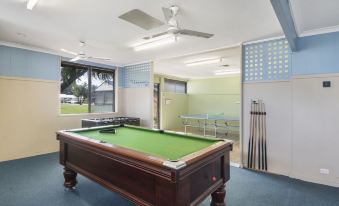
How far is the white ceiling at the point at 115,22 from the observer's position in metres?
2.44

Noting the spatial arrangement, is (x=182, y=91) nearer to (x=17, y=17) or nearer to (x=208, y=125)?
(x=208, y=125)

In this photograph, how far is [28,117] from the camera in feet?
14.4

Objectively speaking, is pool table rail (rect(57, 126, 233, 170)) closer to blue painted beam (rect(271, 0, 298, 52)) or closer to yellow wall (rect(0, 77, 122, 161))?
blue painted beam (rect(271, 0, 298, 52))

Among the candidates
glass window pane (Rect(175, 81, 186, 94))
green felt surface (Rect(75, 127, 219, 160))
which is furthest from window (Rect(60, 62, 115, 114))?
glass window pane (Rect(175, 81, 186, 94))

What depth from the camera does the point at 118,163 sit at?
6.72 feet

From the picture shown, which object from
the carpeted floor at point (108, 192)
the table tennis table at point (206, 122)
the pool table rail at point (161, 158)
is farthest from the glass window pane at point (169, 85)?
the pool table rail at point (161, 158)

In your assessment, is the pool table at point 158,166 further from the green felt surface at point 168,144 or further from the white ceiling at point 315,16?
the white ceiling at point 315,16

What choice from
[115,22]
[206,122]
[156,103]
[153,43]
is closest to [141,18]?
[115,22]

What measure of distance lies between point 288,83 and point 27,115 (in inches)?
217

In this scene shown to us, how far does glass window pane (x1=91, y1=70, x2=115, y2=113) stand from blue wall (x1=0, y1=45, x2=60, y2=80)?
124cm

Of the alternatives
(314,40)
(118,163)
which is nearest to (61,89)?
(118,163)

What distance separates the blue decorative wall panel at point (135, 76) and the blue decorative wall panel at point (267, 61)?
2.88m

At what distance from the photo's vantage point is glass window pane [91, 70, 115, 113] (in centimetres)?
596

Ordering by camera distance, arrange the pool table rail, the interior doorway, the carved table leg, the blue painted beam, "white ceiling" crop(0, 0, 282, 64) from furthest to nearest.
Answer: the interior doorway
"white ceiling" crop(0, 0, 282, 64)
the carved table leg
the blue painted beam
the pool table rail
